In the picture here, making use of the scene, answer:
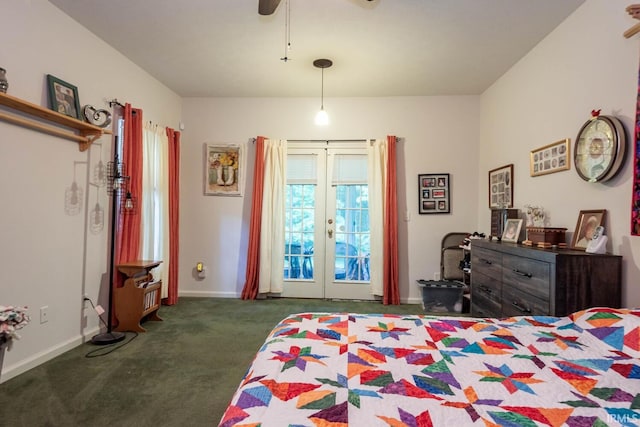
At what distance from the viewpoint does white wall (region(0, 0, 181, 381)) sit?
7.27 feet

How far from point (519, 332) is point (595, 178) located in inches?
58.1

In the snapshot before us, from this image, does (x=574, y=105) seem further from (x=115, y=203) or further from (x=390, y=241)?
(x=115, y=203)

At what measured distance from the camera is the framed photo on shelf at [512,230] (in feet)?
9.75

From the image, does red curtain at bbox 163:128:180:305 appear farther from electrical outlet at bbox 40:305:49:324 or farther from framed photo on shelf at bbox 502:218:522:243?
framed photo on shelf at bbox 502:218:522:243

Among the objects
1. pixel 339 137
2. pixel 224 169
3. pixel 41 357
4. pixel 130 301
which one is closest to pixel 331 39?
pixel 339 137

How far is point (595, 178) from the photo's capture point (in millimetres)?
2205

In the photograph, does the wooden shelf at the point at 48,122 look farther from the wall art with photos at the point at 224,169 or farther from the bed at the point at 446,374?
the bed at the point at 446,374

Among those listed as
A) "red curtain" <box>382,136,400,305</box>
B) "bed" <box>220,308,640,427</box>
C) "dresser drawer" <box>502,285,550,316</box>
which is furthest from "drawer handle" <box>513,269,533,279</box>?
"red curtain" <box>382,136,400,305</box>

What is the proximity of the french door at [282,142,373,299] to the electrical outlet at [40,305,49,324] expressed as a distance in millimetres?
2542

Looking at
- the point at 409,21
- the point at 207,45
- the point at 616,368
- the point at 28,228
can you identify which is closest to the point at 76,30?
the point at 207,45

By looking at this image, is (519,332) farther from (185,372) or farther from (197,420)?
(185,372)

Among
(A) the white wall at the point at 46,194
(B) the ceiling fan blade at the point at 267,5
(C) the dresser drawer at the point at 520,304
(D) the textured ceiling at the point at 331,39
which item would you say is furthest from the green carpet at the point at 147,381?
(D) the textured ceiling at the point at 331,39

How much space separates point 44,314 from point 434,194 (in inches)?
165

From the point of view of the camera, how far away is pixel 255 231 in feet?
14.1
